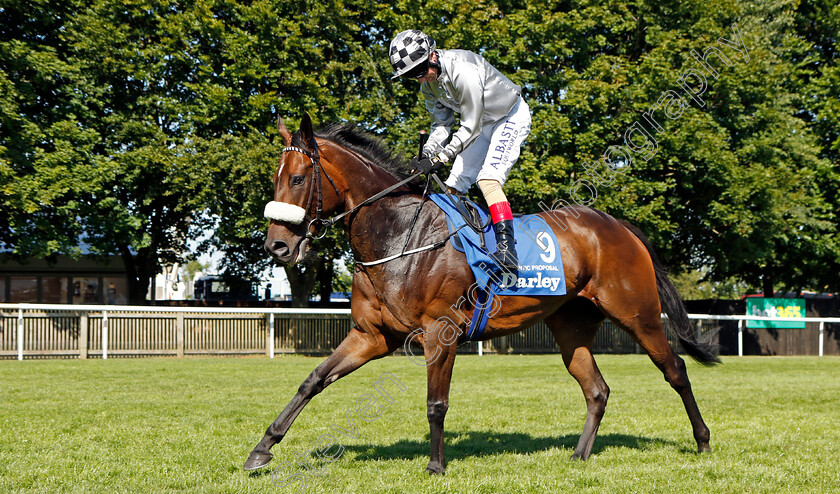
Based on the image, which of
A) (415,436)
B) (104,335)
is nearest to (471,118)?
(415,436)

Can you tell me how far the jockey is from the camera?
5523 millimetres

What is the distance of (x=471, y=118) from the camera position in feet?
18.3

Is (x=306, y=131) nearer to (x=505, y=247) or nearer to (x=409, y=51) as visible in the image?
(x=409, y=51)

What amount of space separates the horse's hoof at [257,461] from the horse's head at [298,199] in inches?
55.9

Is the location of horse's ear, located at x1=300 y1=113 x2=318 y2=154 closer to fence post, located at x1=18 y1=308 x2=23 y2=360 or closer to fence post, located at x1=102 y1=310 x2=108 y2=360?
fence post, located at x1=102 y1=310 x2=108 y2=360

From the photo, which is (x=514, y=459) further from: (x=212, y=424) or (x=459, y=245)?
(x=212, y=424)

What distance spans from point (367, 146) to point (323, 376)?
1.87 m

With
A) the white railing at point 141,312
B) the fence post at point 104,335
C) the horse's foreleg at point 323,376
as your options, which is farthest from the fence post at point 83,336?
the horse's foreleg at point 323,376

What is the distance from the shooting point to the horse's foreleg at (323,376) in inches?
211

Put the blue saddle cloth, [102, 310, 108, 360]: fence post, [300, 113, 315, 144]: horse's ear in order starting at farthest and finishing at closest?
1. [102, 310, 108, 360]: fence post
2. the blue saddle cloth
3. [300, 113, 315, 144]: horse's ear

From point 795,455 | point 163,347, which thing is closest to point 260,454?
point 795,455

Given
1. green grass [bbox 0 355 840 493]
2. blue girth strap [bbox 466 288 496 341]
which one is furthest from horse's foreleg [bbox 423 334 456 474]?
blue girth strap [bbox 466 288 496 341]

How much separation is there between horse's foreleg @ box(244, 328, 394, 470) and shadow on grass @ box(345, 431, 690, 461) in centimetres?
88

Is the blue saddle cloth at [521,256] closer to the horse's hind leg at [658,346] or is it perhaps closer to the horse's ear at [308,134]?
the horse's hind leg at [658,346]
